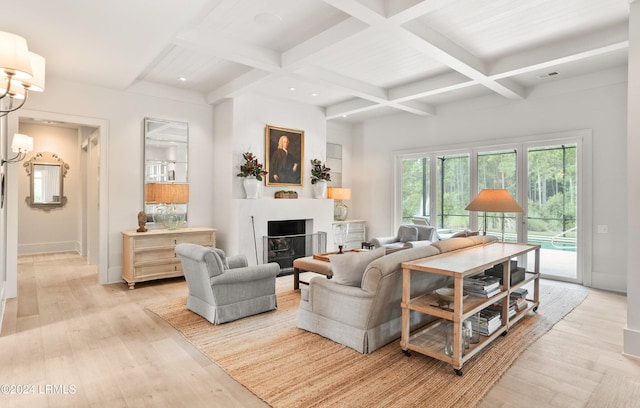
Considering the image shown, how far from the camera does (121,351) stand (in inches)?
119

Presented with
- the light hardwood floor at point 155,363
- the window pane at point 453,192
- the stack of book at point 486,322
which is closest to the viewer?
the light hardwood floor at point 155,363

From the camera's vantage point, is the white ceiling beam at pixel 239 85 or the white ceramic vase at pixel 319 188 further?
the white ceramic vase at pixel 319 188

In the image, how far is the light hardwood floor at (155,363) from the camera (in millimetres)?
2338

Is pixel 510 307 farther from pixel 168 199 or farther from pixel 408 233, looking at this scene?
pixel 168 199

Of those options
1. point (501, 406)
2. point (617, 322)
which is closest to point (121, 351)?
point (501, 406)

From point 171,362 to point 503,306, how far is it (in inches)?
116

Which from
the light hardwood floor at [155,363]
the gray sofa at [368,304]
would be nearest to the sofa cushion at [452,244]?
the gray sofa at [368,304]

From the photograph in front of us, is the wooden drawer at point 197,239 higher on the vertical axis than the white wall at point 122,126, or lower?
lower

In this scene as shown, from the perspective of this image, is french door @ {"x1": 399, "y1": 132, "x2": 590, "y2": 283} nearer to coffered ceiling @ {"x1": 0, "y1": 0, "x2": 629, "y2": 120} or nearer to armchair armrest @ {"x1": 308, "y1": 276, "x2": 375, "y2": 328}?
coffered ceiling @ {"x1": 0, "y1": 0, "x2": 629, "y2": 120}

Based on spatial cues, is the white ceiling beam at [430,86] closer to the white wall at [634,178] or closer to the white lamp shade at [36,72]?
the white wall at [634,178]

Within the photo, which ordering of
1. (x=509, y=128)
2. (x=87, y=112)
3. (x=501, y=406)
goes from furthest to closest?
(x=509, y=128) → (x=87, y=112) → (x=501, y=406)

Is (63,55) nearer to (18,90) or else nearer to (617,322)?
(18,90)

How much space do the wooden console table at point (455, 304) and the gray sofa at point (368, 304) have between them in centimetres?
11

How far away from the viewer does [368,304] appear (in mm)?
2869
